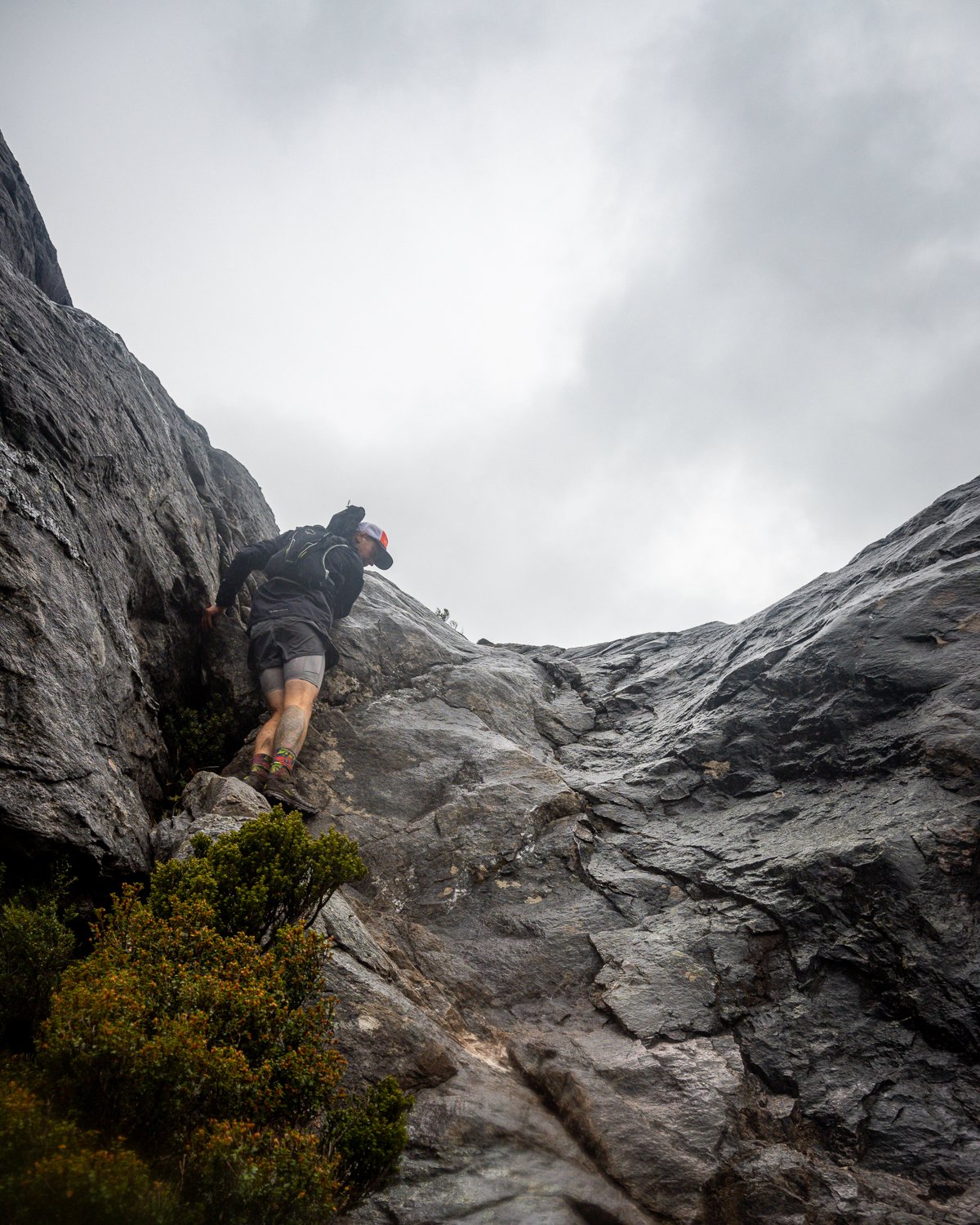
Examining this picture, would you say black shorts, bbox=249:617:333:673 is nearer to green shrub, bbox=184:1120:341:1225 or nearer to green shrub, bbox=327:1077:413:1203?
green shrub, bbox=327:1077:413:1203

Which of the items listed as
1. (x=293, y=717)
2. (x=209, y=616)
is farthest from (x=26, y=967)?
(x=209, y=616)

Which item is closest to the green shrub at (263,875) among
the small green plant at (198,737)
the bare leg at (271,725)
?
the bare leg at (271,725)

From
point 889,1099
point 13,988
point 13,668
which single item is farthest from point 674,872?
point 13,668

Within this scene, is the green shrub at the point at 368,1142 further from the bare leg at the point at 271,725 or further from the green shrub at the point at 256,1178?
the bare leg at the point at 271,725

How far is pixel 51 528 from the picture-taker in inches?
261

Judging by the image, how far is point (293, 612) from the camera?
10398mm

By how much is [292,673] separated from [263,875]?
502 centimetres

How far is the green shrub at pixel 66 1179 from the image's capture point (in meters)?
2.50

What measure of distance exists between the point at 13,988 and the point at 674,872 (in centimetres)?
604

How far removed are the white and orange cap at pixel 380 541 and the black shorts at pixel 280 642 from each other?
9.44 feet

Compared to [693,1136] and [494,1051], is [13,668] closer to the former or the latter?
[494,1051]

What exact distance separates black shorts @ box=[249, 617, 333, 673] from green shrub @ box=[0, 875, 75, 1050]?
18.1 ft

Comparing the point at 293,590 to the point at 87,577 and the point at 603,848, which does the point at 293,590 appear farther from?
the point at 603,848

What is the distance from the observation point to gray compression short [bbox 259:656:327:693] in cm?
963
